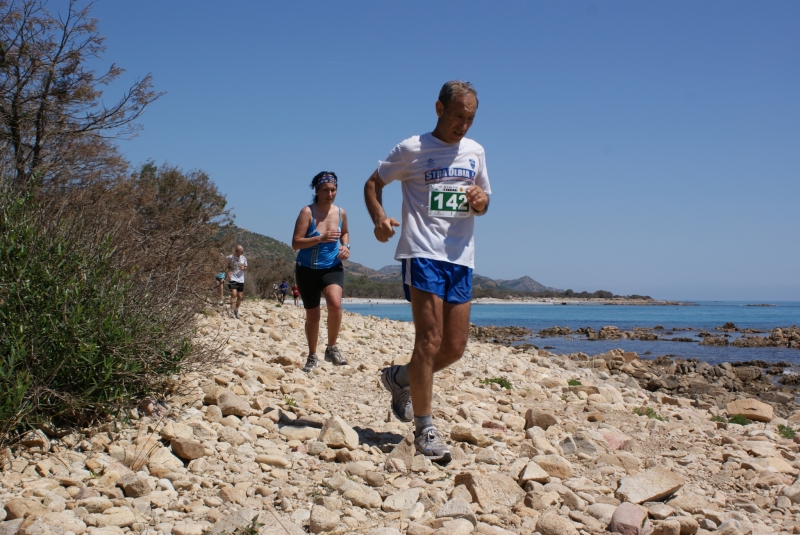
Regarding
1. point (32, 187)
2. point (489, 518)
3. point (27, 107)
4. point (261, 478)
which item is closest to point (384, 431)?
point (261, 478)

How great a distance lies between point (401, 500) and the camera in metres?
3.22

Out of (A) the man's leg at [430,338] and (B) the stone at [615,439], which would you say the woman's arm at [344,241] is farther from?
(B) the stone at [615,439]

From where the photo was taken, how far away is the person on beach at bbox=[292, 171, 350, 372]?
6211mm

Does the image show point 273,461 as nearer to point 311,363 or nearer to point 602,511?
point 602,511

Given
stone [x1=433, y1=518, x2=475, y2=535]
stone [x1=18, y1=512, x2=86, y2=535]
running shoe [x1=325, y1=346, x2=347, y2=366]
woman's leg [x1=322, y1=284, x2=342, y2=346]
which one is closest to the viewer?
stone [x1=18, y1=512, x2=86, y2=535]

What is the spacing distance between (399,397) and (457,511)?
1354 mm

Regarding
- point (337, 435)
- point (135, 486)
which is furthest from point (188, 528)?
point (337, 435)

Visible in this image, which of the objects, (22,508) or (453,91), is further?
(453,91)

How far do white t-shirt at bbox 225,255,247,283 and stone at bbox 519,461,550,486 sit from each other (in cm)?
1004

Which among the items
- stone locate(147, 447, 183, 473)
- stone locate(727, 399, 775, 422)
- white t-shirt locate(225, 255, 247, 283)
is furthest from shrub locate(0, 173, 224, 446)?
white t-shirt locate(225, 255, 247, 283)

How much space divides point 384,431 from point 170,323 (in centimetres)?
163

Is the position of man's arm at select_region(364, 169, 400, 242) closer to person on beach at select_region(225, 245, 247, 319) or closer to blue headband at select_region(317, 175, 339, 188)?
blue headband at select_region(317, 175, 339, 188)

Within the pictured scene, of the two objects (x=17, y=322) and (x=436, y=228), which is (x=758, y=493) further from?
(x=17, y=322)

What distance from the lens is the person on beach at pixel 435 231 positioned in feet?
12.4
